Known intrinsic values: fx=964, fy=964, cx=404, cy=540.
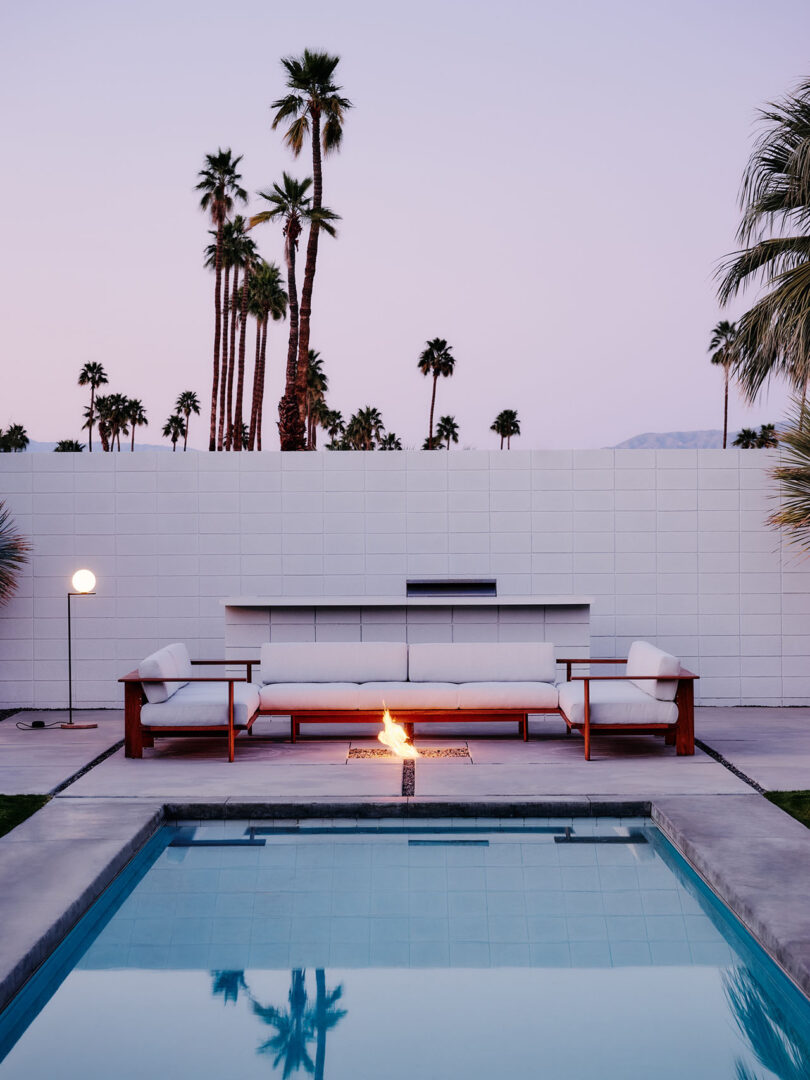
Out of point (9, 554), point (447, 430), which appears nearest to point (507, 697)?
point (9, 554)

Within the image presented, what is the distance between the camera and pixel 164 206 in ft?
53.2

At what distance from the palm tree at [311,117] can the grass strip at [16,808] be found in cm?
1280

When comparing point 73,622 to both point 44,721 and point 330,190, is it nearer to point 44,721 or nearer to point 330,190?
point 44,721

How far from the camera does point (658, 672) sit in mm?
6746

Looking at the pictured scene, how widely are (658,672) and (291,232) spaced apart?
51.2 feet

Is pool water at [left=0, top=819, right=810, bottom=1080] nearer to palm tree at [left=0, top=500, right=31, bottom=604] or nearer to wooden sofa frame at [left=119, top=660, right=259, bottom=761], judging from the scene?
wooden sofa frame at [left=119, top=660, right=259, bottom=761]

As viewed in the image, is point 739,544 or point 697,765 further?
point 739,544

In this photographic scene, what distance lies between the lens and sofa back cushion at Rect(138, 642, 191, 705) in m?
6.64

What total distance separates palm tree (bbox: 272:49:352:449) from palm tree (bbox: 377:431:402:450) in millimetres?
40419

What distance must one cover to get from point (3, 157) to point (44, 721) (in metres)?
9.26

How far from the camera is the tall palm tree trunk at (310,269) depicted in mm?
17575

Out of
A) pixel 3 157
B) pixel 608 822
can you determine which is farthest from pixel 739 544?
pixel 3 157

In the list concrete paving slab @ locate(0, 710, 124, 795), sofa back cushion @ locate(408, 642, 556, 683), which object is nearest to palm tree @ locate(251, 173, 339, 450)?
concrete paving slab @ locate(0, 710, 124, 795)

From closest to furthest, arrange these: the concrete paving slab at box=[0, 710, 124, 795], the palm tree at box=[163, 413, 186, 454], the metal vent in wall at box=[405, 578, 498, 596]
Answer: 1. the concrete paving slab at box=[0, 710, 124, 795]
2. the metal vent in wall at box=[405, 578, 498, 596]
3. the palm tree at box=[163, 413, 186, 454]
